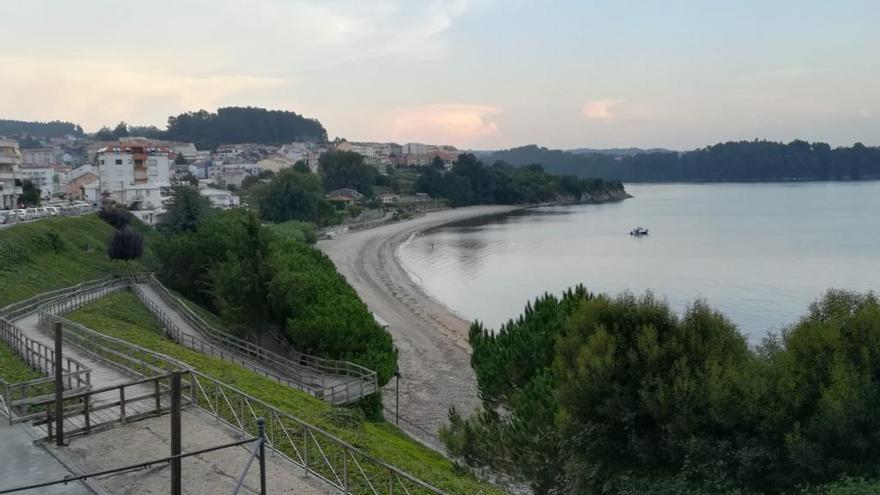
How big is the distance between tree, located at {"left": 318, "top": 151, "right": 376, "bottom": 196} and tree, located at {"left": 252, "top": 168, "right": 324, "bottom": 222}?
51.4 metres

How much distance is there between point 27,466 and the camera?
11.6 metres

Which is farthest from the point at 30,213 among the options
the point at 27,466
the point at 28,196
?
the point at 27,466

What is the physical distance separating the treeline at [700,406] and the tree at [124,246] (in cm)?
3635

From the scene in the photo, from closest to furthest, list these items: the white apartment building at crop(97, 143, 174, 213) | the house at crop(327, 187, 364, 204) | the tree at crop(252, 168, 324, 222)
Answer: the white apartment building at crop(97, 143, 174, 213), the tree at crop(252, 168, 324, 222), the house at crop(327, 187, 364, 204)

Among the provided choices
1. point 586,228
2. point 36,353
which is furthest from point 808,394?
point 586,228

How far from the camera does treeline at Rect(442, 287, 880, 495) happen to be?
12141mm

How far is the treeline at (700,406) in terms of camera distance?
12.1 meters

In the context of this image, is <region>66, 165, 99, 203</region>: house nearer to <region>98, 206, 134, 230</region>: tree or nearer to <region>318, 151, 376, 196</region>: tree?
<region>98, 206, 134, 230</region>: tree

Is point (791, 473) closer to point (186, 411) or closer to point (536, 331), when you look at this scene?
point (536, 331)

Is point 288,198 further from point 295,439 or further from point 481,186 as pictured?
point 295,439

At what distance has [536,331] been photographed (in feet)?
62.7

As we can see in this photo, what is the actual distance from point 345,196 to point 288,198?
4186cm

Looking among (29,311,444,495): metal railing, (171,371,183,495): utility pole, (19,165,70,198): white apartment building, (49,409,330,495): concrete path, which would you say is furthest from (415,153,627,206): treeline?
(171,371,183,495): utility pole

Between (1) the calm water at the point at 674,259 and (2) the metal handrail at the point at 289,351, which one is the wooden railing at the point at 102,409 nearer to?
(2) the metal handrail at the point at 289,351
